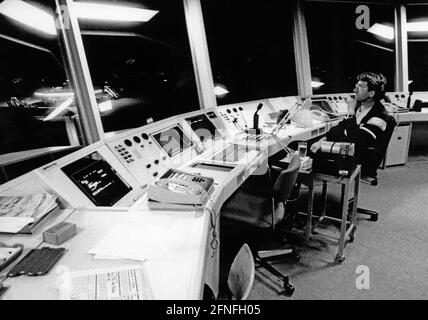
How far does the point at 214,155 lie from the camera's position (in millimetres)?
2191

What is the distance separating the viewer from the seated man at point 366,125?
236 centimetres

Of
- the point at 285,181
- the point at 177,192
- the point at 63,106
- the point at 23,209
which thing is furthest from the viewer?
the point at 63,106

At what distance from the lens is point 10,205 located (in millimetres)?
1190

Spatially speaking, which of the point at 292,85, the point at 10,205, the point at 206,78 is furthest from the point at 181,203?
the point at 292,85

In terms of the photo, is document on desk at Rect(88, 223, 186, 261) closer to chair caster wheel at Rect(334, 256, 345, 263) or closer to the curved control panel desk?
the curved control panel desk

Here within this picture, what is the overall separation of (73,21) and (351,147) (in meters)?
2.00

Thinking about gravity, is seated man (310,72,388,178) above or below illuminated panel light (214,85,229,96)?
below

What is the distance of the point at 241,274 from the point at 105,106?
1.76 metres

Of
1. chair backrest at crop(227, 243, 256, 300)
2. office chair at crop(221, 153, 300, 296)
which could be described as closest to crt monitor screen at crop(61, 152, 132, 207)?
office chair at crop(221, 153, 300, 296)

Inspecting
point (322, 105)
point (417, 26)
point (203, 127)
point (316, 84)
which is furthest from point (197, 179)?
point (417, 26)

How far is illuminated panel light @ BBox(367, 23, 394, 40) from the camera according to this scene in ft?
15.0

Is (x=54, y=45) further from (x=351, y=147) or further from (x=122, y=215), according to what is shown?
(x=351, y=147)

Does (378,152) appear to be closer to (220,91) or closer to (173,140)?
(173,140)

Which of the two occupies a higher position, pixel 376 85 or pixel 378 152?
pixel 376 85
